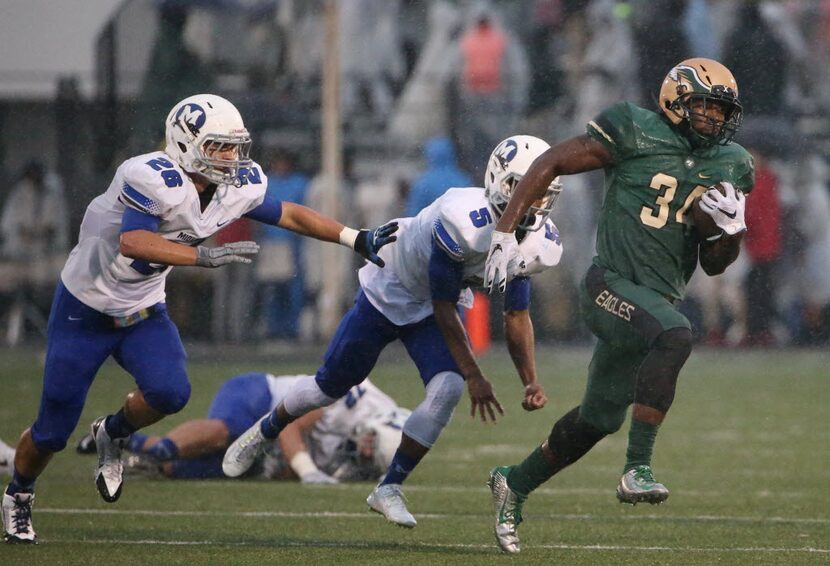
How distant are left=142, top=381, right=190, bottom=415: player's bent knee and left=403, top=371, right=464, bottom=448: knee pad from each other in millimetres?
836

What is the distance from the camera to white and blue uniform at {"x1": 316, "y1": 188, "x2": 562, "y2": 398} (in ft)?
19.8

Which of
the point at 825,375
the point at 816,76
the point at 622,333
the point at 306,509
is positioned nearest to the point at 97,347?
the point at 306,509

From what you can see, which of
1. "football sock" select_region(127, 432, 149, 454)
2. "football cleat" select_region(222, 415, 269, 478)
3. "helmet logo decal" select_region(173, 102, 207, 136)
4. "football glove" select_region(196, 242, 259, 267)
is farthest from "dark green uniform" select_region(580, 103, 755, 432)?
"football sock" select_region(127, 432, 149, 454)

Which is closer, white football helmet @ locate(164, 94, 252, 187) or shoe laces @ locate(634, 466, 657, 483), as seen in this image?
shoe laces @ locate(634, 466, 657, 483)

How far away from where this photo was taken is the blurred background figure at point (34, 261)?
1377cm

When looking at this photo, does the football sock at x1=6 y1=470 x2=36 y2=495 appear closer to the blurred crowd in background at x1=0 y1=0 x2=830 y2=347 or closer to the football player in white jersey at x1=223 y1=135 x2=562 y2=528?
the football player in white jersey at x1=223 y1=135 x2=562 y2=528

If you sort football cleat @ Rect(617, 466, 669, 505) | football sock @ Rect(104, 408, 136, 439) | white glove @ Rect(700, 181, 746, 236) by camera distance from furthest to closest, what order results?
football sock @ Rect(104, 408, 136, 439), white glove @ Rect(700, 181, 746, 236), football cleat @ Rect(617, 466, 669, 505)

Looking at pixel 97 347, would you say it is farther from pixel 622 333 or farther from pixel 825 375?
pixel 825 375

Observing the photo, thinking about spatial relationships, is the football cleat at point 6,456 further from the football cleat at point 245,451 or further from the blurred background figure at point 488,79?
the blurred background figure at point 488,79

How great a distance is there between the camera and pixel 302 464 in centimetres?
774

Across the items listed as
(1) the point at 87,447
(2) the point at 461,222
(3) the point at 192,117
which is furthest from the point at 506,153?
(1) the point at 87,447

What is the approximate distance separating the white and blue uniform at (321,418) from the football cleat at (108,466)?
1508mm

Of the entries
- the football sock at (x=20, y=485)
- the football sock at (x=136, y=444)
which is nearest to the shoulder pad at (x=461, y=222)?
the football sock at (x=20, y=485)

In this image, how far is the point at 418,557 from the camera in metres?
5.54
